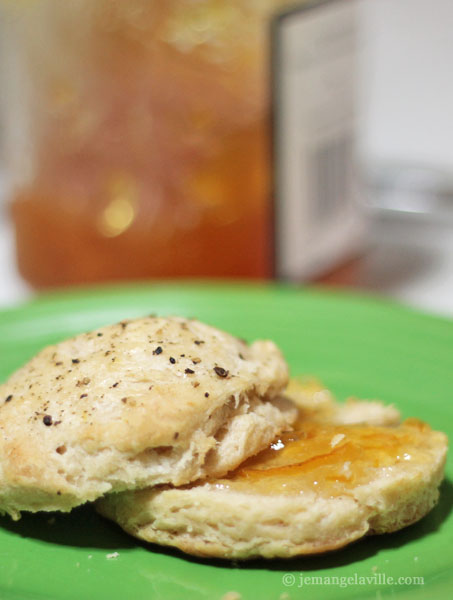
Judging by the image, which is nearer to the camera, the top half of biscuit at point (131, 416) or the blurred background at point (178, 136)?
the top half of biscuit at point (131, 416)

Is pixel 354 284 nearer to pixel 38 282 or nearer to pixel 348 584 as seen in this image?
pixel 38 282

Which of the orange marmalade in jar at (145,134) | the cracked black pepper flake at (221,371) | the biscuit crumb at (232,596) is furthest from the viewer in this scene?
the orange marmalade in jar at (145,134)

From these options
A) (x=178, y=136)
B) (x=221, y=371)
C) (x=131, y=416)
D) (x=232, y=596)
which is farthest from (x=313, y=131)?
(x=232, y=596)

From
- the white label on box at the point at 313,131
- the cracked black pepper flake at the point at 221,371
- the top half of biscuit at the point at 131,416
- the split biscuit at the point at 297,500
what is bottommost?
the split biscuit at the point at 297,500

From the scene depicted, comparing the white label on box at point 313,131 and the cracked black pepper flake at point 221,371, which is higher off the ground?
the white label on box at point 313,131

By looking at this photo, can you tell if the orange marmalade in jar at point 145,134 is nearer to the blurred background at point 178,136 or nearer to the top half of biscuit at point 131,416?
the blurred background at point 178,136

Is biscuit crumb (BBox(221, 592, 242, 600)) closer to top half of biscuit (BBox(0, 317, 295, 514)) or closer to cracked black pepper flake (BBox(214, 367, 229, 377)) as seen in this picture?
top half of biscuit (BBox(0, 317, 295, 514))

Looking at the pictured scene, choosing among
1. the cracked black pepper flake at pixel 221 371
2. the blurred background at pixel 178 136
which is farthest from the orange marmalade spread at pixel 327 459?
the blurred background at pixel 178 136

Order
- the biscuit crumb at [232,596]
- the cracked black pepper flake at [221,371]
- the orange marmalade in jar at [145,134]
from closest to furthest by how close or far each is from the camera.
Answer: the biscuit crumb at [232,596]
the cracked black pepper flake at [221,371]
the orange marmalade in jar at [145,134]
